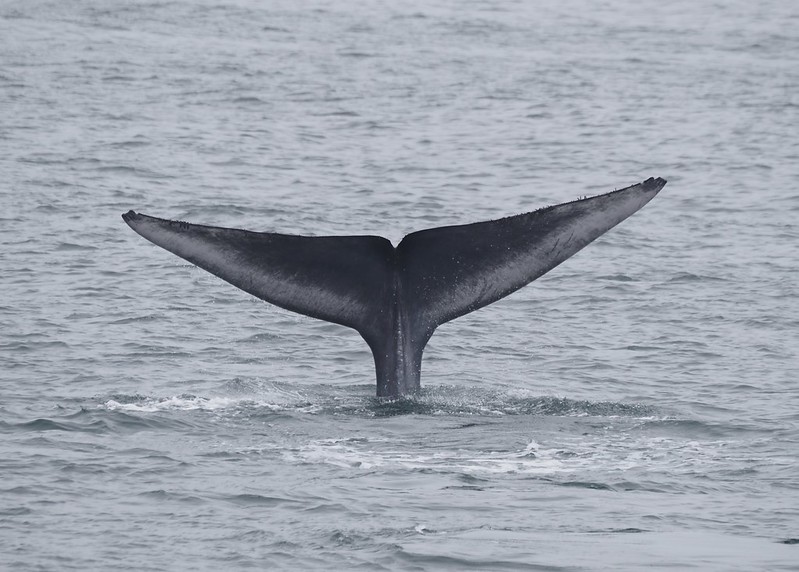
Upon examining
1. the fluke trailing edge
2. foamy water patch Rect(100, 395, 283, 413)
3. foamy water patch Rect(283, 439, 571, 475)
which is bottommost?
foamy water patch Rect(283, 439, 571, 475)

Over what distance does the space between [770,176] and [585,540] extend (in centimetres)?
1850

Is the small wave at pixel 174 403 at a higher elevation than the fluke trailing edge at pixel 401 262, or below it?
below

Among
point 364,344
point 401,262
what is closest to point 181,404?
point 401,262

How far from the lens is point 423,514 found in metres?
10.4

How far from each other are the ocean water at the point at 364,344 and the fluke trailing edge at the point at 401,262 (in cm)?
104

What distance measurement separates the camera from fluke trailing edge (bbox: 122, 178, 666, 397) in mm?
10695

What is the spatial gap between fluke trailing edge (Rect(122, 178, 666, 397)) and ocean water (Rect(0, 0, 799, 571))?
1041 millimetres

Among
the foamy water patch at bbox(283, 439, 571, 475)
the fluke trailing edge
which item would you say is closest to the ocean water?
the foamy water patch at bbox(283, 439, 571, 475)

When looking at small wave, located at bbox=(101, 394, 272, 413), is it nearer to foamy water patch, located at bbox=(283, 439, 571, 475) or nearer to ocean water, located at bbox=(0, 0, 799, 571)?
ocean water, located at bbox=(0, 0, 799, 571)

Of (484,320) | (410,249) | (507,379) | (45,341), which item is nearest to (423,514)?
(410,249)

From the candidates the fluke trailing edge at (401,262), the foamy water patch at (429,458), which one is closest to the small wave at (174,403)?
the foamy water patch at (429,458)

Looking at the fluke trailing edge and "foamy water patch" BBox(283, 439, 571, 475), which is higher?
the fluke trailing edge

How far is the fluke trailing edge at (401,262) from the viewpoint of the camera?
35.1 feet

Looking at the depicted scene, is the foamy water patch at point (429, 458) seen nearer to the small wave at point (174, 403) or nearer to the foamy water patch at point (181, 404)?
the foamy water patch at point (181, 404)
